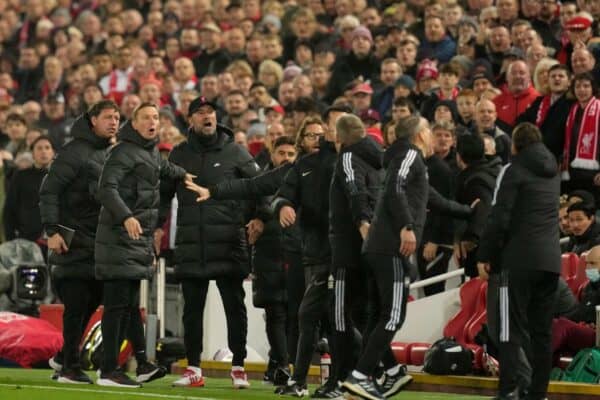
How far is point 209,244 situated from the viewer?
12.8 m

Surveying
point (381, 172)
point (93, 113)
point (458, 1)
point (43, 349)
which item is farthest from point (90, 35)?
point (381, 172)

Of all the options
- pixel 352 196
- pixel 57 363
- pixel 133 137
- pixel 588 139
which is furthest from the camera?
pixel 588 139

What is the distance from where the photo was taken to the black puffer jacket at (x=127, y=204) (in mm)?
12289

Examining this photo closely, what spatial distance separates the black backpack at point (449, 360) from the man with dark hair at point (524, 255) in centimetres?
223

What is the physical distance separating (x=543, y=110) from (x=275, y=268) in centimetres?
369

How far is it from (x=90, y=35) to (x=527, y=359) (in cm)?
1672

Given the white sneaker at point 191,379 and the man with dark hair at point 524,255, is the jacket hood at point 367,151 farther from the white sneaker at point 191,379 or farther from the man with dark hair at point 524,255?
the white sneaker at point 191,379

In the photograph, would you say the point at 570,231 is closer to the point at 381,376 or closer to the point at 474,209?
the point at 474,209

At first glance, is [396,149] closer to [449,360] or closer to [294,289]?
[294,289]

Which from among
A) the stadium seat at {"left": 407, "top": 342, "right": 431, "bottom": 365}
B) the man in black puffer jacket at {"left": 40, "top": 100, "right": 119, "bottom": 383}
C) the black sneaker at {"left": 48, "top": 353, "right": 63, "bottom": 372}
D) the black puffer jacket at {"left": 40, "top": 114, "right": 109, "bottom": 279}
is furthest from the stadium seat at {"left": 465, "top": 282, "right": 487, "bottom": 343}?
the black sneaker at {"left": 48, "top": 353, "right": 63, "bottom": 372}

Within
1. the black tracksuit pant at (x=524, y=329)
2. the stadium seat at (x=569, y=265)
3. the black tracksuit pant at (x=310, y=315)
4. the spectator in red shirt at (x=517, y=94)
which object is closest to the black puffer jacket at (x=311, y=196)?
the black tracksuit pant at (x=310, y=315)

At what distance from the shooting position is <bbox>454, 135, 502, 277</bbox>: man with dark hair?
13.2m

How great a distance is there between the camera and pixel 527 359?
36.5ft

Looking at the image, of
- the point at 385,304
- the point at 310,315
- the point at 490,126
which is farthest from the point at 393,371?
the point at 490,126
